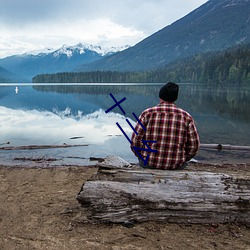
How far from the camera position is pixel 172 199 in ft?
18.3

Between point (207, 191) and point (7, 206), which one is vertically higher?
point (207, 191)

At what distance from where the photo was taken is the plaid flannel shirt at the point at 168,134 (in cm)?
572

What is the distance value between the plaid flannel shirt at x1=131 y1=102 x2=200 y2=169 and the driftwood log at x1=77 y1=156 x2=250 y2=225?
1.43 feet

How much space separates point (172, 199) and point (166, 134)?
Result: 1172 millimetres

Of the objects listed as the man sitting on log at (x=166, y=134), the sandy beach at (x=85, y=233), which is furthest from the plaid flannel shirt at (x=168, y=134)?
the sandy beach at (x=85, y=233)

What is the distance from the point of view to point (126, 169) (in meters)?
5.96

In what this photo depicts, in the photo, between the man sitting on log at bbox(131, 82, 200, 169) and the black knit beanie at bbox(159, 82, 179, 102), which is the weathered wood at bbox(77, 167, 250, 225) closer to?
the man sitting on log at bbox(131, 82, 200, 169)

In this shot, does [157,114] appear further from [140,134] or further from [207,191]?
[207,191]

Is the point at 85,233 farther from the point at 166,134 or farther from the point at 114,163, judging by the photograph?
the point at 166,134

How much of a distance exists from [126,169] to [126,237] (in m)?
1.26

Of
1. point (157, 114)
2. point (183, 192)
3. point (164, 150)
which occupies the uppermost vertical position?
point (157, 114)

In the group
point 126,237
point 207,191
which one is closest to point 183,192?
point 207,191

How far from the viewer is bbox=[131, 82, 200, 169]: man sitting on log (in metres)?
5.72

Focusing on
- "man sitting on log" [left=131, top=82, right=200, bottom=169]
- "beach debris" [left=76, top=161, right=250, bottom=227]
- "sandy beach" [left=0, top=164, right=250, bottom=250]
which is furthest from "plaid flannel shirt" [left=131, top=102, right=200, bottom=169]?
"sandy beach" [left=0, top=164, right=250, bottom=250]
